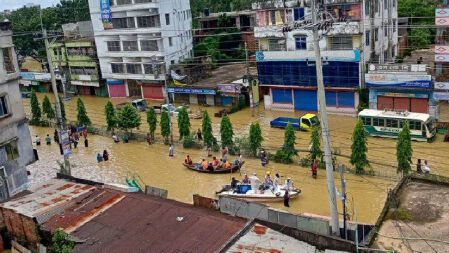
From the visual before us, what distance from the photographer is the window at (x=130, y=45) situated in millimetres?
52966

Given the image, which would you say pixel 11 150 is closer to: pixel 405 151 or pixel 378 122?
pixel 405 151

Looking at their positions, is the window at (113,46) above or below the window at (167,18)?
below

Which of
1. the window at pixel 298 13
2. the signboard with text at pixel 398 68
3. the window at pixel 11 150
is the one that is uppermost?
the window at pixel 298 13

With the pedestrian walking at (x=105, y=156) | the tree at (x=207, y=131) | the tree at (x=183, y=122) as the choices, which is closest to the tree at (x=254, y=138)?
the tree at (x=207, y=131)

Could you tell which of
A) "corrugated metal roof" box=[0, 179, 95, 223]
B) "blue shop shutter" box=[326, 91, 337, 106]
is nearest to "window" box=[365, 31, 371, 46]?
"blue shop shutter" box=[326, 91, 337, 106]

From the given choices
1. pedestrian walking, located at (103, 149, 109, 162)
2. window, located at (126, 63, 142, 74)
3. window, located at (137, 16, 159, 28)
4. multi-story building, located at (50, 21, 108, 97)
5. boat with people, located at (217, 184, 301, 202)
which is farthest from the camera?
multi-story building, located at (50, 21, 108, 97)

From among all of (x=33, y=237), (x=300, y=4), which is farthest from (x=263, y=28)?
(x=33, y=237)

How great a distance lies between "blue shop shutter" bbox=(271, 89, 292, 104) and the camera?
43531 mm

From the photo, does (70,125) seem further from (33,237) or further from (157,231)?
(157,231)

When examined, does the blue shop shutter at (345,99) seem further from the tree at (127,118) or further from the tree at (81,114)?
the tree at (81,114)

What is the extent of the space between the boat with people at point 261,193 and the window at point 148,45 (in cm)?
2950

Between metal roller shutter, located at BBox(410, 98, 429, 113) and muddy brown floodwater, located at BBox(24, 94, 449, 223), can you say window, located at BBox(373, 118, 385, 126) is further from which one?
metal roller shutter, located at BBox(410, 98, 429, 113)

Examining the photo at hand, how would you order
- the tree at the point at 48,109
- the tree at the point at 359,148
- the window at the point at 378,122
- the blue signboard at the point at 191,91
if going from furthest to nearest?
1. the blue signboard at the point at 191,91
2. the tree at the point at 48,109
3. the window at the point at 378,122
4. the tree at the point at 359,148

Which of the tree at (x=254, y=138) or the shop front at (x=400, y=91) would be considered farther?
the shop front at (x=400, y=91)
